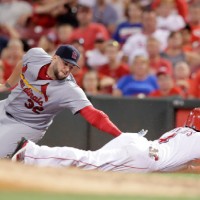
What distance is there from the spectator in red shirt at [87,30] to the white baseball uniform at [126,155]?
17.7 ft

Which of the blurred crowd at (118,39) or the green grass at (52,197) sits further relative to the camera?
the blurred crowd at (118,39)

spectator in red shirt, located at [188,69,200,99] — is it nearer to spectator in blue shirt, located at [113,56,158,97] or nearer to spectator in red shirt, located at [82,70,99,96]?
spectator in blue shirt, located at [113,56,158,97]

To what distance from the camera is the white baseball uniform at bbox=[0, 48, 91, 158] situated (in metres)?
8.34

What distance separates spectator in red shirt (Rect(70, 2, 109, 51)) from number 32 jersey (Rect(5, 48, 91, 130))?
4567 millimetres

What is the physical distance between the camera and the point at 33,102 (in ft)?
28.3

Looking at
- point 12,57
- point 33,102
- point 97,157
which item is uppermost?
point 12,57

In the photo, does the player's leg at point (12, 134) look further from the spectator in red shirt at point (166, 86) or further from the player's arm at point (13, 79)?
the spectator in red shirt at point (166, 86)

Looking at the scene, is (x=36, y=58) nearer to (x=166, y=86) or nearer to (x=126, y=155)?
(x=126, y=155)

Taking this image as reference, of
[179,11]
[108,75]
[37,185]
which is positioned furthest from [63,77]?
[179,11]

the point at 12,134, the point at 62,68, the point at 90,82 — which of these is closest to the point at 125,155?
the point at 62,68

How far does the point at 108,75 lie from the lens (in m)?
12.7

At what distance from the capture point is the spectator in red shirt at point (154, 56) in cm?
1231

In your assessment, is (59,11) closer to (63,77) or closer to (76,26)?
(76,26)

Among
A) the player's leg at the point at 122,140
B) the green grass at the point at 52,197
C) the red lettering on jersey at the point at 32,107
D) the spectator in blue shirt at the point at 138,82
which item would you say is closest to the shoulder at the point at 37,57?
the red lettering on jersey at the point at 32,107
